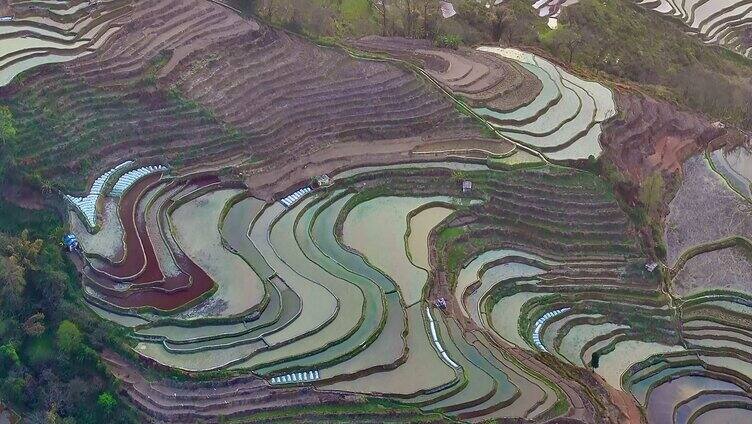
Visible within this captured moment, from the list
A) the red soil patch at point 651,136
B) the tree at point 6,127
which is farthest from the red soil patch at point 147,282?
the red soil patch at point 651,136

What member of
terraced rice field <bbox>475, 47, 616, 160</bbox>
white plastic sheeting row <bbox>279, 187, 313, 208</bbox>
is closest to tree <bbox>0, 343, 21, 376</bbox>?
white plastic sheeting row <bbox>279, 187, 313, 208</bbox>

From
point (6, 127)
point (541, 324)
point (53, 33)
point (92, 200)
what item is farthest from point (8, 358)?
point (541, 324)

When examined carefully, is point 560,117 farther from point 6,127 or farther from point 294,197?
point 6,127

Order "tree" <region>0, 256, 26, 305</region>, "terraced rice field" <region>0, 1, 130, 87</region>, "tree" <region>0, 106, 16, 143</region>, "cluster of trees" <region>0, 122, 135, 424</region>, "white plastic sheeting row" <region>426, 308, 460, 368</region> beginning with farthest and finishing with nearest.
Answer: "terraced rice field" <region>0, 1, 130, 87</region>, "tree" <region>0, 106, 16, 143</region>, "tree" <region>0, 256, 26, 305</region>, "white plastic sheeting row" <region>426, 308, 460, 368</region>, "cluster of trees" <region>0, 122, 135, 424</region>

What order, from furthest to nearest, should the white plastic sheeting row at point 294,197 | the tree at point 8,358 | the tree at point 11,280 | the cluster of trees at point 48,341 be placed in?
1. the white plastic sheeting row at point 294,197
2. the tree at point 11,280
3. the tree at point 8,358
4. the cluster of trees at point 48,341

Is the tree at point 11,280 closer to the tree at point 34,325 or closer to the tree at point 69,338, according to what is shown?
the tree at point 34,325

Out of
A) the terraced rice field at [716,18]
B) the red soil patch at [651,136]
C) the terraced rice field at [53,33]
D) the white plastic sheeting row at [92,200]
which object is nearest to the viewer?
the white plastic sheeting row at [92,200]

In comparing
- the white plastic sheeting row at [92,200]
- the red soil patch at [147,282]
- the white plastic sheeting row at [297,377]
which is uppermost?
the white plastic sheeting row at [92,200]

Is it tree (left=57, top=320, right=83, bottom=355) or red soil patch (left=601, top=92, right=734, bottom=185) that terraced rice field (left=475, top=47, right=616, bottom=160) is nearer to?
red soil patch (left=601, top=92, right=734, bottom=185)
